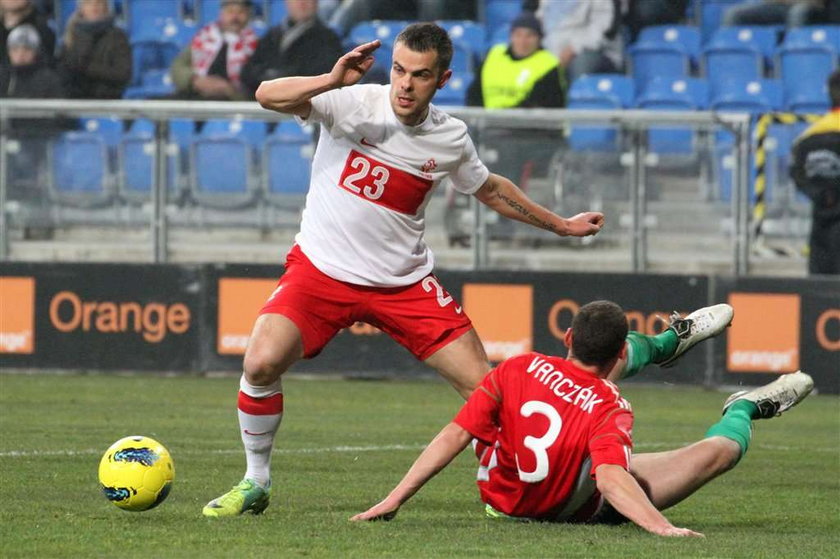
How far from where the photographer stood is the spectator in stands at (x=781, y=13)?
813 inches

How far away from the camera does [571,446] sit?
7.05m

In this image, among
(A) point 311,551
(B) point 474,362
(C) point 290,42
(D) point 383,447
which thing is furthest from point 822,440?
(C) point 290,42

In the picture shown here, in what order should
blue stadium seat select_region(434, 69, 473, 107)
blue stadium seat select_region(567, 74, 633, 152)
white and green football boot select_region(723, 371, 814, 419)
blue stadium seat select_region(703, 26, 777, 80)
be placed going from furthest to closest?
blue stadium seat select_region(703, 26, 777, 80)
blue stadium seat select_region(434, 69, 473, 107)
blue stadium seat select_region(567, 74, 633, 152)
white and green football boot select_region(723, 371, 814, 419)

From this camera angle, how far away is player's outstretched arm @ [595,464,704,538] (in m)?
6.80

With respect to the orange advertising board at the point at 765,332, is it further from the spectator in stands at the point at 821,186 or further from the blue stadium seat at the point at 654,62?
the blue stadium seat at the point at 654,62

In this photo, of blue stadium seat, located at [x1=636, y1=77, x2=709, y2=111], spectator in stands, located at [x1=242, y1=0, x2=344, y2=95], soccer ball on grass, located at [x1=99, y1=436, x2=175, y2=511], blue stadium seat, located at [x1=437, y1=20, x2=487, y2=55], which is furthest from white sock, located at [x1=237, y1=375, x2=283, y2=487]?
blue stadium seat, located at [x1=437, y1=20, x2=487, y2=55]

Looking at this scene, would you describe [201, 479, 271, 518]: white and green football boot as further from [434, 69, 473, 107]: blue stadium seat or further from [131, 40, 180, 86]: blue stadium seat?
[131, 40, 180, 86]: blue stadium seat

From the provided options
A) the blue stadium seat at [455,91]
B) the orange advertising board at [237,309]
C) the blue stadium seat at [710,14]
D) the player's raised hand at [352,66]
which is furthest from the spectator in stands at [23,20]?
the player's raised hand at [352,66]

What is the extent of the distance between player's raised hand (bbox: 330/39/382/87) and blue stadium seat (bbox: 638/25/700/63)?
13.9 metres

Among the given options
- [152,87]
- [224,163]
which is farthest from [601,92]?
[152,87]

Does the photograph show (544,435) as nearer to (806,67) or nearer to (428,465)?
(428,465)

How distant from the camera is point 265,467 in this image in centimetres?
778

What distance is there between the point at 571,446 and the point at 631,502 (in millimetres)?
378

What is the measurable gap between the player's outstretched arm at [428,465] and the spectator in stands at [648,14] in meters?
14.4
